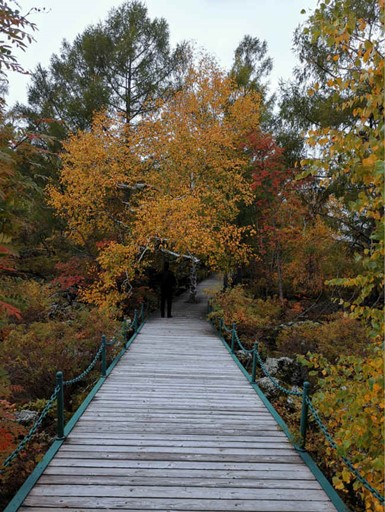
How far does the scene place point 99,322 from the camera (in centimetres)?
942

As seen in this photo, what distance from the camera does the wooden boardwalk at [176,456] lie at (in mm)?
3531

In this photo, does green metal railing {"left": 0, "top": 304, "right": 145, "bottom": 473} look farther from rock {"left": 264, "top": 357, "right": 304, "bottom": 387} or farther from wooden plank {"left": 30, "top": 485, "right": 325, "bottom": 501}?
rock {"left": 264, "top": 357, "right": 304, "bottom": 387}

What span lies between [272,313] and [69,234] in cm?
919

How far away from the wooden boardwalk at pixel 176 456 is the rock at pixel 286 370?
67.1 inches

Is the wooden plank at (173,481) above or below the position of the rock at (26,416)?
above

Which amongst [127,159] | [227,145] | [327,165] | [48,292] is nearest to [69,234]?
[48,292]

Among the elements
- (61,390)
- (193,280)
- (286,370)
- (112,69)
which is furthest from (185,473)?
(112,69)

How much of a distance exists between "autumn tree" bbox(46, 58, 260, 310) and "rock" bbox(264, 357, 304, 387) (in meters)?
4.30

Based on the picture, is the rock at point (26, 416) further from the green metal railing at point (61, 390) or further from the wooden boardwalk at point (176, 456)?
the wooden boardwalk at point (176, 456)

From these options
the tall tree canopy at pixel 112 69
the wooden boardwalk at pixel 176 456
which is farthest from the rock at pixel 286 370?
the tall tree canopy at pixel 112 69

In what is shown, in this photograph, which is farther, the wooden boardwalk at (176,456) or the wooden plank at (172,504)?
the wooden boardwalk at (176,456)

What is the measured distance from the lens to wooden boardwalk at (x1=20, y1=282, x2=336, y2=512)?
3531 mm

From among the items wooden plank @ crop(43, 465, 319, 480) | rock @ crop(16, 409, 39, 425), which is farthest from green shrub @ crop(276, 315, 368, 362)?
rock @ crop(16, 409, 39, 425)

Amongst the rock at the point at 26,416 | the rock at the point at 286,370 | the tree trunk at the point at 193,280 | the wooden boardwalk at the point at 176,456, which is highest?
the tree trunk at the point at 193,280
